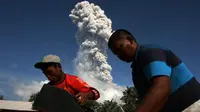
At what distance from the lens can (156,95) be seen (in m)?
1.81

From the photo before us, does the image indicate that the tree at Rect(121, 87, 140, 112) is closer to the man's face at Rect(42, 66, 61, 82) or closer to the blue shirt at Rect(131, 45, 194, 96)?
the man's face at Rect(42, 66, 61, 82)

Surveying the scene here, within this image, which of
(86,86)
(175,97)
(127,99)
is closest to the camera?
(175,97)

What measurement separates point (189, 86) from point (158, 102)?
417 mm

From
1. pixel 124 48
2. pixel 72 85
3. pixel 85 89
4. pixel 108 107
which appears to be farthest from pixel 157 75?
pixel 108 107

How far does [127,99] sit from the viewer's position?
63.1m

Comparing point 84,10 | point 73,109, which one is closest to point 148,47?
point 73,109

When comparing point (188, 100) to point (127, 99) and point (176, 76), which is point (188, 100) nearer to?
point (176, 76)

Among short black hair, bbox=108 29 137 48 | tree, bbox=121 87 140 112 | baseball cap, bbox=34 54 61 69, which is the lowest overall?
short black hair, bbox=108 29 137 48

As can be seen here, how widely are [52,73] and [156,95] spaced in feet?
7.96

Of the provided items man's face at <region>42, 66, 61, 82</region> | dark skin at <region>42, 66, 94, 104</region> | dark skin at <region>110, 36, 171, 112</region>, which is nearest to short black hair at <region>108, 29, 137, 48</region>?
dark skin at <region>110, 36, 171, 112</region>

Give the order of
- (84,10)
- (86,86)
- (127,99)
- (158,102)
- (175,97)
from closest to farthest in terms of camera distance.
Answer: (158,102)
(175,97)
(86,86)
(127,99)
(84,10)

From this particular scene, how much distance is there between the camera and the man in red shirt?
3941 mm

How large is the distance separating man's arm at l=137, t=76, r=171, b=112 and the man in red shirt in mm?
1930

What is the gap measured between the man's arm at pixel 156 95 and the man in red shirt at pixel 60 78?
6.33ft
